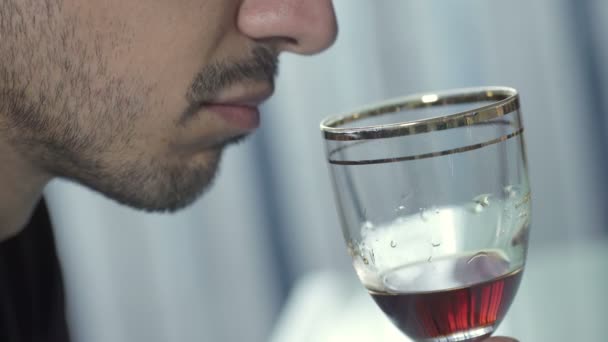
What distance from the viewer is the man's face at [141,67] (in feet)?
2.61

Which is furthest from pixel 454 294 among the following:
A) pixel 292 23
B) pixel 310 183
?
pixel 310 183

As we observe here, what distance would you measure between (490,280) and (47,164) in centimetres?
54

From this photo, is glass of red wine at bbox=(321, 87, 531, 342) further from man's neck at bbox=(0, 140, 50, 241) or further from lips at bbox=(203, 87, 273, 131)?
man's neck at bbox=(0, 140, 50, 241)

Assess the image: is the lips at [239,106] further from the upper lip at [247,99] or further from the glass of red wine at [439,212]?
the glass of red wine at [439,212]

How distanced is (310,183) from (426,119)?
1.65m

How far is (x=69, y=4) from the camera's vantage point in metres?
0.78

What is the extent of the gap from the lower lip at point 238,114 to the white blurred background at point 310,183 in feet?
3.66

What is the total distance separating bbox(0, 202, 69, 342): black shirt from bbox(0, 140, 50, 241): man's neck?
0.06m

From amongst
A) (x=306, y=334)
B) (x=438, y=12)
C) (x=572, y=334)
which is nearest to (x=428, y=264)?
(x=572, y=334)

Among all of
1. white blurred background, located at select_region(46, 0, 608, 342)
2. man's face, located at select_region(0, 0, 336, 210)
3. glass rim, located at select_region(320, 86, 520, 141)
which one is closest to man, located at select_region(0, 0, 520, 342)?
man's face, located at select_region(0, 0, 336, 210)

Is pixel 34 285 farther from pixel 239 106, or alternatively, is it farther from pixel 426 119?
pixel 426 119

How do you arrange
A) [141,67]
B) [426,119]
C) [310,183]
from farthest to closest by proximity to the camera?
1. [310,183]
2. [141,67]
3. [426,119]

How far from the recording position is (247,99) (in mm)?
871

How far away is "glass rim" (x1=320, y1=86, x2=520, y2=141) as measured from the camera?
0.51 meters
